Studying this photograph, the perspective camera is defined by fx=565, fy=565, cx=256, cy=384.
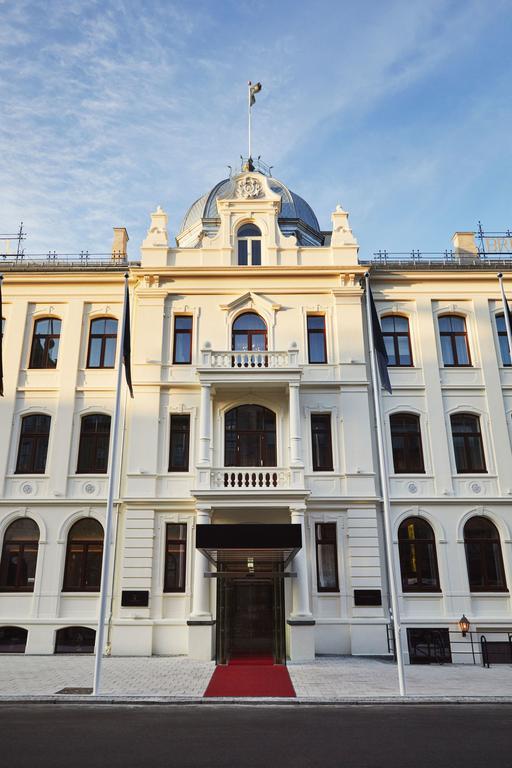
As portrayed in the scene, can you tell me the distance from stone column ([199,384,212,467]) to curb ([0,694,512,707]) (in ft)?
26.8

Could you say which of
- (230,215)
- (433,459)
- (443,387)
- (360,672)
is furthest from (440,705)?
(230,215)

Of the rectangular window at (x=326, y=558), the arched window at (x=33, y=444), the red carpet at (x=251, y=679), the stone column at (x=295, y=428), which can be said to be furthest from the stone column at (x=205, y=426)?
the red carpet at (x=251, y=679)

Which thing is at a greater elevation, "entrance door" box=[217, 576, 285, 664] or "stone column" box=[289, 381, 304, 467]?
"stone column" box=[289, 381, 304, 467]

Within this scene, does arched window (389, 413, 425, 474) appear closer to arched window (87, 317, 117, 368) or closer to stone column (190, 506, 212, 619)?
stone column (190, 506, 212, 619)

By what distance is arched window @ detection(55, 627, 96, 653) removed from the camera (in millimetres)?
19156

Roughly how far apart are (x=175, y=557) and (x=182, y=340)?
324 inches

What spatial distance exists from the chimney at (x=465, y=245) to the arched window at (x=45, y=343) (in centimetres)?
1761

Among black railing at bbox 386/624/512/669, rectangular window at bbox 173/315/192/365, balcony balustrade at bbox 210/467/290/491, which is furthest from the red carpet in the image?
rectangular window at bbox 173/315/192/365

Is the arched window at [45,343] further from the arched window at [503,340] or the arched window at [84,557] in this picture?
the arched window at [503,340]

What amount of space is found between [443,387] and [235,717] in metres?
14.7

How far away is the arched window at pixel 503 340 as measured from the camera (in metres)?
22.6

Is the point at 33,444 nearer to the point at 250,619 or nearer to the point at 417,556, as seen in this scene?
the point at 250,619

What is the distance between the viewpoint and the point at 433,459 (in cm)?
2091

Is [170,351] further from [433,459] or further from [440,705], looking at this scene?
[440,705]
